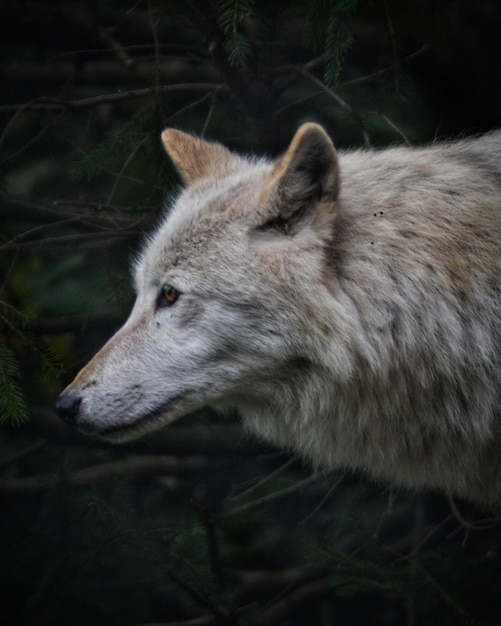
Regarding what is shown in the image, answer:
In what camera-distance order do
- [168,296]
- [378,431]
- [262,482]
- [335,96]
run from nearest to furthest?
1. [168,296]
2. [378,431]
3. [335,96]
4. [262,482]

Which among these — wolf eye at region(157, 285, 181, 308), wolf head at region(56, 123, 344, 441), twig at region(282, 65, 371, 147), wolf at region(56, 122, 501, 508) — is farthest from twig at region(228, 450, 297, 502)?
twig at region(282, 65, 371, 147)

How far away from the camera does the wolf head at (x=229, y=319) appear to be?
7.42ft

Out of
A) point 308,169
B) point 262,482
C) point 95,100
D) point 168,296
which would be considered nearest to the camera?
point 308,169

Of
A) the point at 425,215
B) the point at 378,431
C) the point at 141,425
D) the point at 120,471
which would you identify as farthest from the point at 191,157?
the point at 120,471

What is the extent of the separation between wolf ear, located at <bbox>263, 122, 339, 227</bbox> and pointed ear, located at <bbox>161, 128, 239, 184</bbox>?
0.54m

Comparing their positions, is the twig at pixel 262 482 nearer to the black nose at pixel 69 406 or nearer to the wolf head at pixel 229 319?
the wolf head at pixel 229 319

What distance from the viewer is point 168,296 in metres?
2.39

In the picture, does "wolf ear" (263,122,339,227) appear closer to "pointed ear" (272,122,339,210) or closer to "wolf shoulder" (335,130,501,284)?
"pointed ear" (272,122,339,210)

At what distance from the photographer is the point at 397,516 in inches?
143

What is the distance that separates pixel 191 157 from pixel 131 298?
2.58 ft

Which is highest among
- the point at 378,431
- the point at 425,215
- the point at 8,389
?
the point at 425,215

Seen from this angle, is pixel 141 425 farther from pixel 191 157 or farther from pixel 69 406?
pixel 191 157

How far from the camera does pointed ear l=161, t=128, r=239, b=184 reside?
109 inches

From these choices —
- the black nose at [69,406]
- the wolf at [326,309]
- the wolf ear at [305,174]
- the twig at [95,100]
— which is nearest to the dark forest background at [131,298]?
the twig at [95,100]
